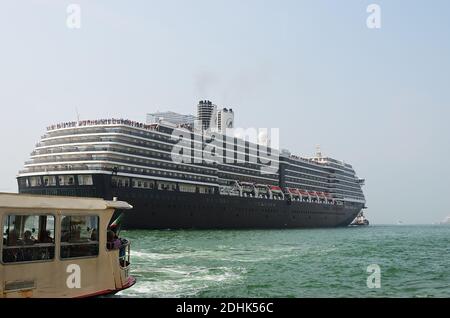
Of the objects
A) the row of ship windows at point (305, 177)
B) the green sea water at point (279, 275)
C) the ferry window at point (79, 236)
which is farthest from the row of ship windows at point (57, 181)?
the row of ship windows at point (305, 177)

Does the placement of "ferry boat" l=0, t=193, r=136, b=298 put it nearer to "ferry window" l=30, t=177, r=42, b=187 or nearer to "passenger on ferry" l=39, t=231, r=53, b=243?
"passenger on ferry" l=39, t=231, r=53, b=243

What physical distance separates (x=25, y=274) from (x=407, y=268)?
20.7 m

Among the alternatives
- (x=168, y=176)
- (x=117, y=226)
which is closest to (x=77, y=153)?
(x=168, y=176)

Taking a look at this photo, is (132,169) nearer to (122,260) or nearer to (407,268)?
(407,268)

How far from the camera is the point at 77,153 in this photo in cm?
6075

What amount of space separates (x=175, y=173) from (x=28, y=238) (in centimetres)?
5991

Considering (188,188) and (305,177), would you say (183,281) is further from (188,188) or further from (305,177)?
(305,177)

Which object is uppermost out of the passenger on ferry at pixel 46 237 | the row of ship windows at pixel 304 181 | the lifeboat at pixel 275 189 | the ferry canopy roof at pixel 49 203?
the row of ship windows at pixel 304 181

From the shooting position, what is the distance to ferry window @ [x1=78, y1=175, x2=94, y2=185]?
58125 mm

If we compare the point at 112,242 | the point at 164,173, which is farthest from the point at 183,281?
the point at 164,173

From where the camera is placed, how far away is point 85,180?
58406 mm

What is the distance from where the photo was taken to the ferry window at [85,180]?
191 feet

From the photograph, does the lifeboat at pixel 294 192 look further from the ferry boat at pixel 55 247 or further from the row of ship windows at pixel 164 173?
the ferry boat at pixel 55 247

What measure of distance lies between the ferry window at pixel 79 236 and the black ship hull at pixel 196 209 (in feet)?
150
